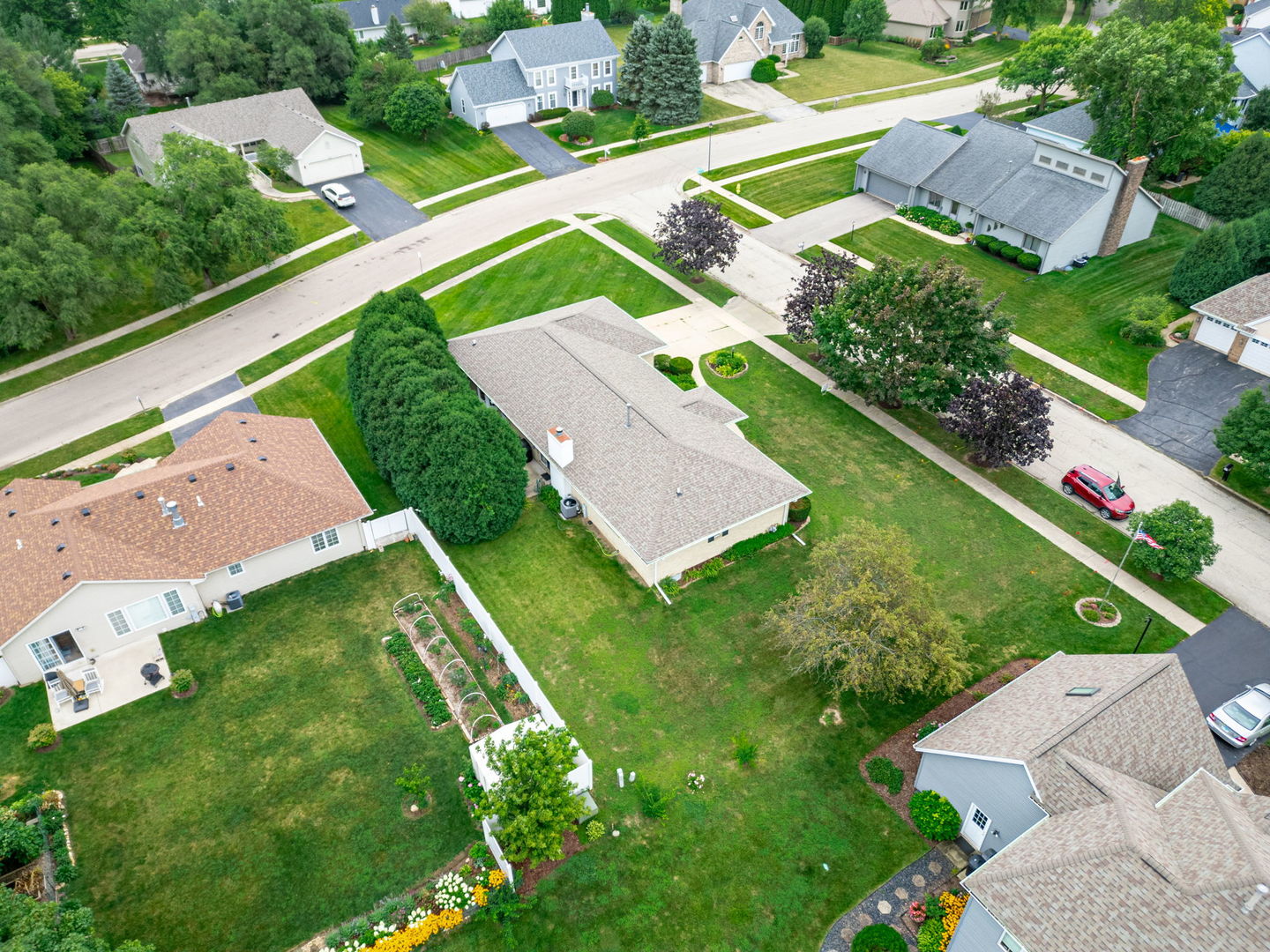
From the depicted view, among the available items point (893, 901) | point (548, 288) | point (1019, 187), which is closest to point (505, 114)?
point (548, 288)

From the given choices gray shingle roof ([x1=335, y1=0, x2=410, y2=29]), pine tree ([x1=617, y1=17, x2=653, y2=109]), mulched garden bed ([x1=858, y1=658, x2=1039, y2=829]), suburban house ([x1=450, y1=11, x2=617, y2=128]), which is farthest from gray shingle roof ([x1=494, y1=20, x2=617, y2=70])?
mulched garden bed ([x1=858, y1=658, x2=1039, y2=829])

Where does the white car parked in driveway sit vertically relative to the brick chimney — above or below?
below

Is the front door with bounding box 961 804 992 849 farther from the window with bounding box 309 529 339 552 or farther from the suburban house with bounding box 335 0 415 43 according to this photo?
the suburban house with bounding box 335 0 415 43

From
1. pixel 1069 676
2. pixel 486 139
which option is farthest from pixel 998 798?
pixel 486 139

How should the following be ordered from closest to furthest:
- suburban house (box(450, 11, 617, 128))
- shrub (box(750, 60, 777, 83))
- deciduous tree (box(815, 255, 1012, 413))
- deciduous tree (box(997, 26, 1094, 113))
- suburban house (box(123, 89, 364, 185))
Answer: deciduous tree (box(815, 255, 1012, 413)), suburban house (box(123, 89, 364, 185)), deciduous tree (box(997, 26, 1094, 113)), suburban house (box(450, 11, 617, 128)), shrub (box(750, 60, 777, 83))

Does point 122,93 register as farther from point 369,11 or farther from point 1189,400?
point 1189,400

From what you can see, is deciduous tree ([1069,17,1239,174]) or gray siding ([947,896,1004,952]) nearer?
gray siding ([947,896,1004,952])

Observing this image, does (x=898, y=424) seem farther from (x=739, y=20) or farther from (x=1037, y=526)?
(x=739, y=20)
